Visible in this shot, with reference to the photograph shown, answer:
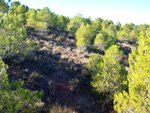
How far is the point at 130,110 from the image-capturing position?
19.5ft

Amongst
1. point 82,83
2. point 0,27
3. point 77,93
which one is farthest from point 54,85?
point 0,27

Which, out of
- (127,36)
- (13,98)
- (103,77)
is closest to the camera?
(13,98)

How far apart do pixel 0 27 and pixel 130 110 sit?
10558mm

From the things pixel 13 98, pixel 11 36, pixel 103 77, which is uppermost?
pixel 11 36

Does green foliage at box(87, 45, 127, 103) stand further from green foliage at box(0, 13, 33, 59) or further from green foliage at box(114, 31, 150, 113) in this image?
green foliage at box(0, 13, 33, 59)

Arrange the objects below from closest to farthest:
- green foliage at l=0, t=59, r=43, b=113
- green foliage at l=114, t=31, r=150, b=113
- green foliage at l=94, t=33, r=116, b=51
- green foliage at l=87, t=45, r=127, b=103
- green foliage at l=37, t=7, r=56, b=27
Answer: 1. green foliage at l=0, t=59, r=43, b=113
2. green foliage at l=114, t=31, r=150, b=113
3. green foliage at l=87, t=45, r=127, b=103
4. green foliage at l=94, t=33, r=116, b=51
5. green foliage at l=37, t=7, r=56, b=27

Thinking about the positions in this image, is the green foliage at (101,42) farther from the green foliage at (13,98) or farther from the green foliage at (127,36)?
the green foliage at (13,98)

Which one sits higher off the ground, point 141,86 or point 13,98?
point 141,86

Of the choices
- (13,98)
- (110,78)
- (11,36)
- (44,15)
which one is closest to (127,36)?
(44,15)

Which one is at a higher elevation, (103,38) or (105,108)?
(103,38)

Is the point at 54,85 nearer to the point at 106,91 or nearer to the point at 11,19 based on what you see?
the point at 106,91

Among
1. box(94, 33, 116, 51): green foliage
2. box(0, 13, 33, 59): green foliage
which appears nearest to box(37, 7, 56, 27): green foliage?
box(94, 33, 116, 51): green foliage

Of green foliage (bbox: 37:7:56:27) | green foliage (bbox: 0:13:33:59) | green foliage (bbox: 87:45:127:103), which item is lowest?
green foliage (bbox: 87:45:127:103)

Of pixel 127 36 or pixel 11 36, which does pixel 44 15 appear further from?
pixel 127 36
